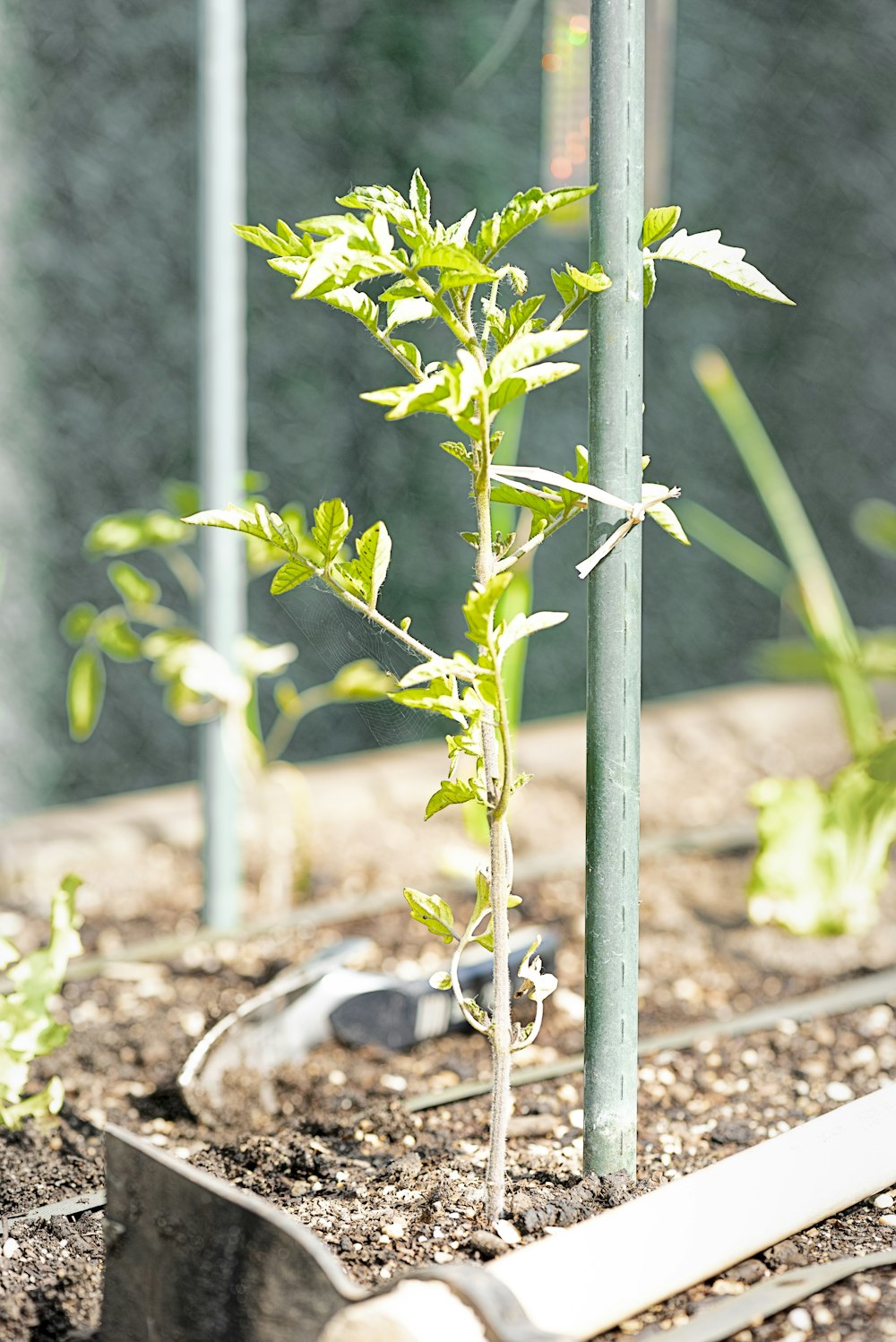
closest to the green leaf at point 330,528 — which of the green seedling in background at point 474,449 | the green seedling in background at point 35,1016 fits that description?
the green seedling in background at point 474,449

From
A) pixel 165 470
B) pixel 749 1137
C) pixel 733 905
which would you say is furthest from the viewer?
pixel 165 470

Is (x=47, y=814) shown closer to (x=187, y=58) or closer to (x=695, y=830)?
(x=695, y=830)

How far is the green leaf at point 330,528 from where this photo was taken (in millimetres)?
887

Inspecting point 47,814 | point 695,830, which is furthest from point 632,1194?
point 47,814

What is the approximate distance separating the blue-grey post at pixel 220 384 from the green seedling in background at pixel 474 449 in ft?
2.21

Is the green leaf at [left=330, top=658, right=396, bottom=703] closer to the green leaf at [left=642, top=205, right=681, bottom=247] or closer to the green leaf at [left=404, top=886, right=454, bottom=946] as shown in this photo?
the green leaf at [left=404, top=886, right=454, bottom=946]

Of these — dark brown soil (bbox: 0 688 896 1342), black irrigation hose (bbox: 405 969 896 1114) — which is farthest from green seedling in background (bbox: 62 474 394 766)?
black irrigation hose (bbox: 405 969 896 1114)

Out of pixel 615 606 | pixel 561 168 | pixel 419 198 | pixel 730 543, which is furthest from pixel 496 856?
pixel 730 543

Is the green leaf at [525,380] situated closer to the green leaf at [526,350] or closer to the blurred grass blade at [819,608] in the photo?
the green leaf at [526,350]

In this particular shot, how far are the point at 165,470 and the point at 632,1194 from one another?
4.51ft

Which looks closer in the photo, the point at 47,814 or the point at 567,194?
the point at 567,194

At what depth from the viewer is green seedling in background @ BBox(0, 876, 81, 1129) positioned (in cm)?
108

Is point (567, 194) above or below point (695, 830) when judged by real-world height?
above

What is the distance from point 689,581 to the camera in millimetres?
2674
